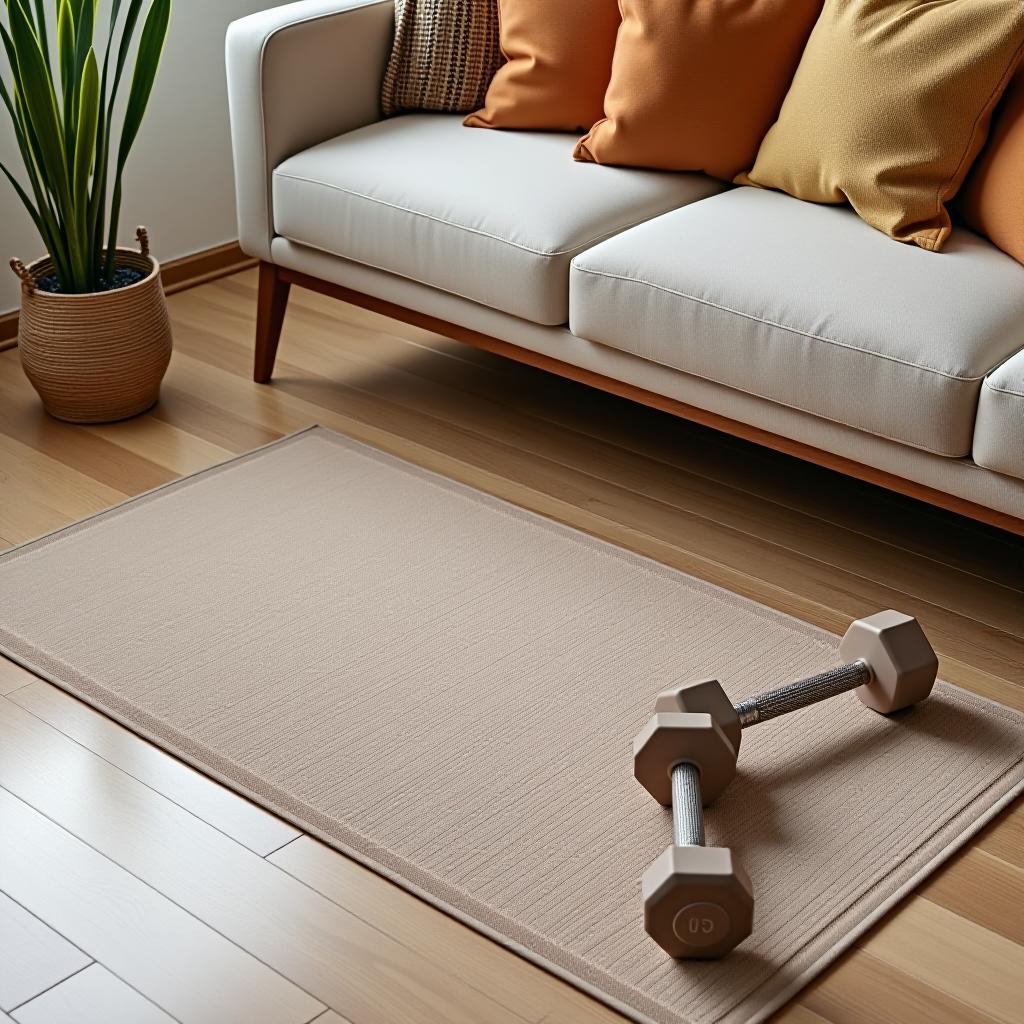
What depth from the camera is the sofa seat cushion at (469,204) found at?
2541mm

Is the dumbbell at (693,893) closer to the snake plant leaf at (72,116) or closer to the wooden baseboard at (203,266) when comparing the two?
the snake plant leaf at (72,116)

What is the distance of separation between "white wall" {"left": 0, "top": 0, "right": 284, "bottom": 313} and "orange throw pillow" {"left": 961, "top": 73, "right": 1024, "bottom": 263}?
199 centimetres

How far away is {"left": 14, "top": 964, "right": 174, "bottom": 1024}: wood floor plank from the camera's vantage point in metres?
1.58

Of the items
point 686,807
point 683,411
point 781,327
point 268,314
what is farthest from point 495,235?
point 686,807

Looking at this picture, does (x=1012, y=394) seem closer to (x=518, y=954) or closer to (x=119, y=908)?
(x=518, y=954)

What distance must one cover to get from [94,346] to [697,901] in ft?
5.87

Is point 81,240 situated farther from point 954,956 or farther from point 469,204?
point 954,956

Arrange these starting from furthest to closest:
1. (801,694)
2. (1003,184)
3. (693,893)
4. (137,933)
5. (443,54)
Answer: (443,54) < (1003,184) < (801,694) < (137,933) < (693,893)

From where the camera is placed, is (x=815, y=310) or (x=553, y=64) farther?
(x=553, y=64)

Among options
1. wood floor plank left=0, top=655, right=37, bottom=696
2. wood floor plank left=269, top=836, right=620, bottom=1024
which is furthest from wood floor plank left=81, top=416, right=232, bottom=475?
wood floor plank left=269, top=836, right=620, bottom=1024

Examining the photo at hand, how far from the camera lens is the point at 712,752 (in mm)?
1810

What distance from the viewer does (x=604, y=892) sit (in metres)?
1.75

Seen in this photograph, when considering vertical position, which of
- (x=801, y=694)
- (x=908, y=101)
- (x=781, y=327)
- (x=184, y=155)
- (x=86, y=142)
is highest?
(x=908, y=101)

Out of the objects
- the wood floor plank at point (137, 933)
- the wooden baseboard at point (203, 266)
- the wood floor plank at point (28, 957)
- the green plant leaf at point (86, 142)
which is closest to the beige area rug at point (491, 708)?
the wood floor plank at point (137, 933)
